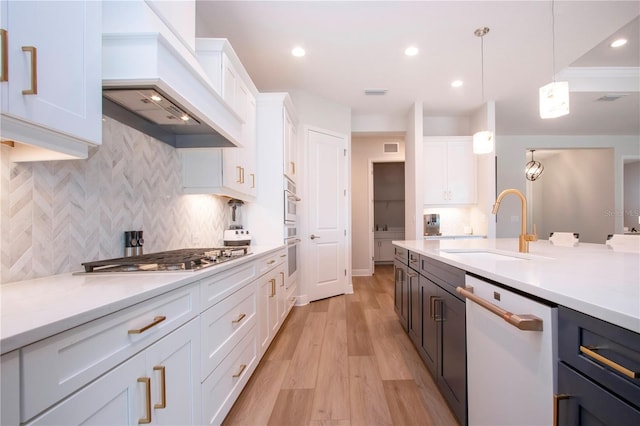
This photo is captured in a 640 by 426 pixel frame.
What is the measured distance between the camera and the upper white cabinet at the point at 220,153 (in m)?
1.92

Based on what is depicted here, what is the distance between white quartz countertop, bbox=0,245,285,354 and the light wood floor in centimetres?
100

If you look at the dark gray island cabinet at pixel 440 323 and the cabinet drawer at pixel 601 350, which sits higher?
the cabinet drawer at pixel 601 350

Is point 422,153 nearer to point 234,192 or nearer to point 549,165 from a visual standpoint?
point 234,192

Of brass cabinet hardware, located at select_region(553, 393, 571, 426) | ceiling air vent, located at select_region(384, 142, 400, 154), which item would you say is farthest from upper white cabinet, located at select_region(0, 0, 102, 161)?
ceiling air vent, located at select_region(384, 142, 400, 154)

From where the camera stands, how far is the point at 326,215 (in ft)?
13.1

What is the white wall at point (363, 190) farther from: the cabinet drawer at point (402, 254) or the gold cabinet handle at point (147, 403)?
the gold cabinet handle at point (147, 403)

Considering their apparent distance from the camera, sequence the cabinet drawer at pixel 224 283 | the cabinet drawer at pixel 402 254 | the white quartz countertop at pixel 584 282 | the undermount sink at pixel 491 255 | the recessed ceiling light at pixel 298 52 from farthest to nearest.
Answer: the recessed ceiling light at pixel 298 52 → the cabinet drawer at pixel 402 254 → the undermount sink at pixel 491 255 → the cabinet drawer at pixel 224 283 → the white quartz countertop at pixel 584 282

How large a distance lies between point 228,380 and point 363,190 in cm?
484

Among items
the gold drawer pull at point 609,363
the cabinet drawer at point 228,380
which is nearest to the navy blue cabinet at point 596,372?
the gold drawer pull at point 609,363

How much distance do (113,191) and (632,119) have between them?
25.1 feet

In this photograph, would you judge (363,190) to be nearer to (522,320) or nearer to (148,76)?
(148,76)

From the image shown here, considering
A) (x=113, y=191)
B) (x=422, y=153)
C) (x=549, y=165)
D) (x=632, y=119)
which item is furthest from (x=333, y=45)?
(x=549, y=165)

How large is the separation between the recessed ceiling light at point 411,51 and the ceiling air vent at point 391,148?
2829 millimetres

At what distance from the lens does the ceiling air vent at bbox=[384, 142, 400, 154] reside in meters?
5.79
